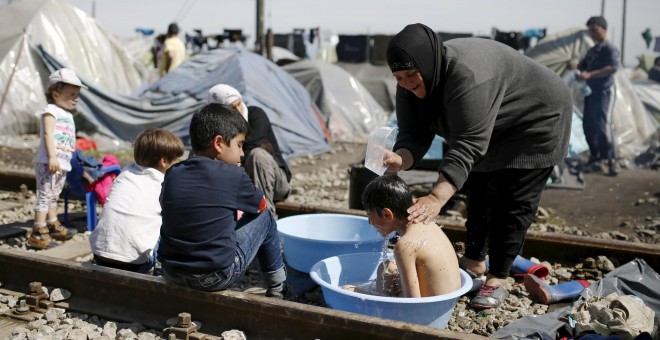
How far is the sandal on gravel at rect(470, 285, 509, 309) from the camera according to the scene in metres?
4.07

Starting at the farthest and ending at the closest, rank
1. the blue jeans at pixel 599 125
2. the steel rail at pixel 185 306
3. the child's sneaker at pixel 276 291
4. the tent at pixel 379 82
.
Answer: the tent at pixel 379 82 < the blue jeans at pixel 599 125 < the child's sneaker at pixel 276 291 < the steel rail at pixel 185 306

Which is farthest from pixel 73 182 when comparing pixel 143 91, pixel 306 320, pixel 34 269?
pixel 143 91

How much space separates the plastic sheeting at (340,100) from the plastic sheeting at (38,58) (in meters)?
3.74

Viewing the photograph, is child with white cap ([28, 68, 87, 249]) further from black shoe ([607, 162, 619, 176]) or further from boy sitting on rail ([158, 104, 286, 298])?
black shoe ([607, 162, 619, 176])

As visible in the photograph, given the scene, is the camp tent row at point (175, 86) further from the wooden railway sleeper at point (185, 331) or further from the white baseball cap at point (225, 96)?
the wooden railway sleeper at point (185, 331)

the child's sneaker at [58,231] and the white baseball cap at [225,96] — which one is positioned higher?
the white baseball cap at [225,96]

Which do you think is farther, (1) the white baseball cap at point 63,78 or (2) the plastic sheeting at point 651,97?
(2) the plastic sheeting at point 651,97

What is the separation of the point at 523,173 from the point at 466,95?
90 cm

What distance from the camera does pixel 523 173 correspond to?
4020mm

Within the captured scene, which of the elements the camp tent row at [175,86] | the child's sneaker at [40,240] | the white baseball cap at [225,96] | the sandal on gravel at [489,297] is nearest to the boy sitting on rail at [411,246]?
the sandal on gravel at [489,297]

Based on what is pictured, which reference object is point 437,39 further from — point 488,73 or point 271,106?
point 271,106

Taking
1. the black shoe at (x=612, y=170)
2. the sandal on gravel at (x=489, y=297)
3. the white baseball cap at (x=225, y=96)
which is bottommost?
the black shoe at (x=612, y=170)

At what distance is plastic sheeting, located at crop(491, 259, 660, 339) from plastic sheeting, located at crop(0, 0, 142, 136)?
938 cm

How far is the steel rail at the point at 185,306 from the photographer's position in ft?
10.4
